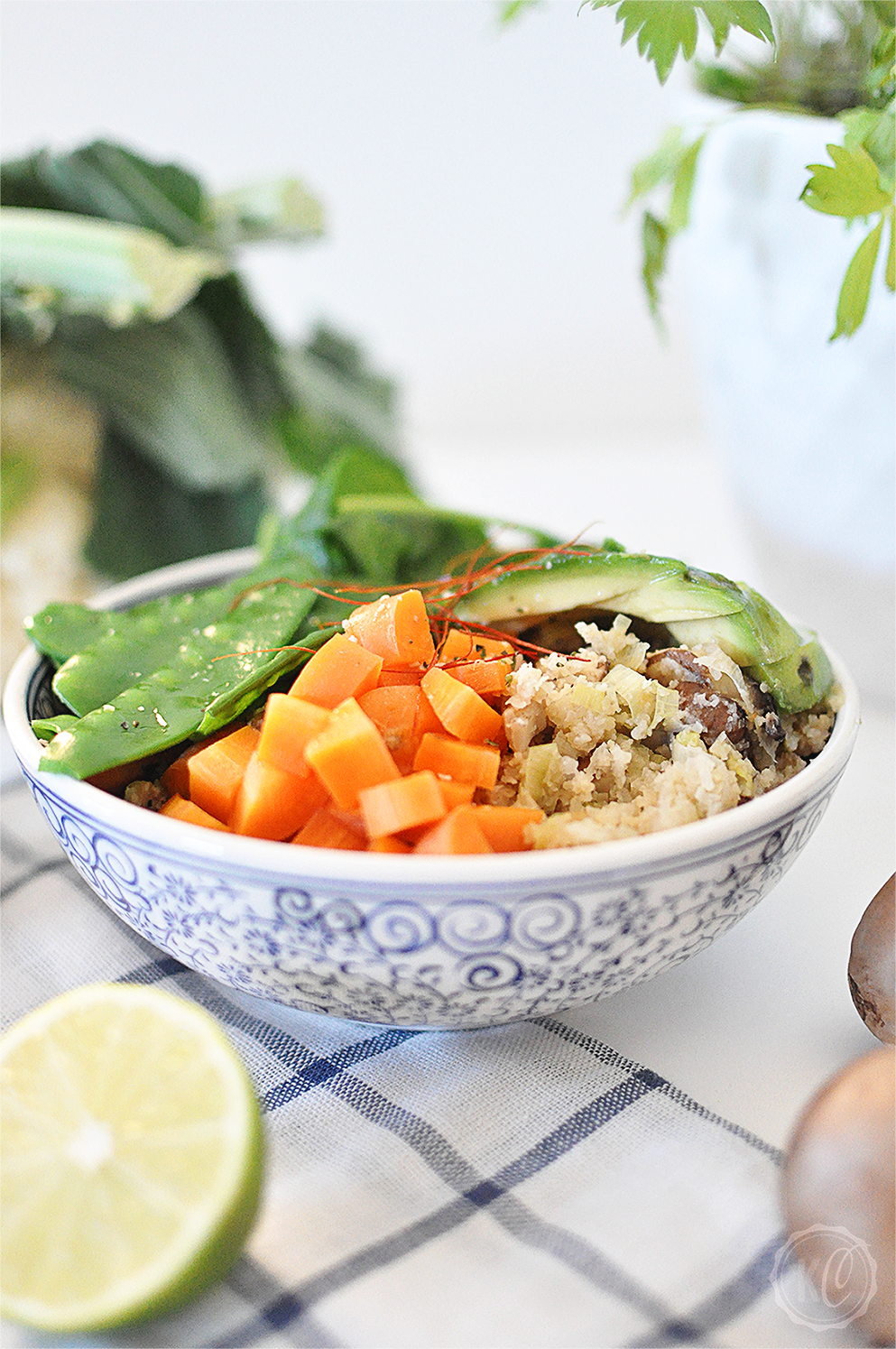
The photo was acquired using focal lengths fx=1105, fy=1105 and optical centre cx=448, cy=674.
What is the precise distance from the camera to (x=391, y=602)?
39.2 inches

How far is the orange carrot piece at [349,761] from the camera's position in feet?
2.72

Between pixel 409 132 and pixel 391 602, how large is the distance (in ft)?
7.14

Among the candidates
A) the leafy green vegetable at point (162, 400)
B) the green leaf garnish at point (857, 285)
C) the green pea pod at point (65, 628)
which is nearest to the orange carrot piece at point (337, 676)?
the green pea pod at point (65, 628)

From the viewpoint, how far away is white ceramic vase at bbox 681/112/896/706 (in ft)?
4.23

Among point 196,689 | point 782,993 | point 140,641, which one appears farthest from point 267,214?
point 782,993

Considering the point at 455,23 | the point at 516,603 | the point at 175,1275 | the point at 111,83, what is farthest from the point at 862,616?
the point at 111,83

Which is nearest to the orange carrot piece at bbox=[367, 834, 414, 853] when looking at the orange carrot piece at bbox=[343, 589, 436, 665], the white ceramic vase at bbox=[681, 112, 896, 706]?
the orange carrot piece at bbox=[343, 589, 436, 665]

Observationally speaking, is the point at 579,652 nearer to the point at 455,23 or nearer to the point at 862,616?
the point at 862,616

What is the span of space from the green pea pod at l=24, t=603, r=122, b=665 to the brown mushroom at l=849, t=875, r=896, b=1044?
0.79 metres

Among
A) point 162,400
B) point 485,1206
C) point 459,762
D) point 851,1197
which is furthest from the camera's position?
point 162,400

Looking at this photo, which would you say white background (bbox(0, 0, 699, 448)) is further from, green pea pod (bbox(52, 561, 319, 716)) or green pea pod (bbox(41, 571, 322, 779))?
green pea pod (bbox(41, 571, 322, 779))

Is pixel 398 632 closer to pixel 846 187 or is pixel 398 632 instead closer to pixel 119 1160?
pixel 119 1160

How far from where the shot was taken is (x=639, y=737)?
94cm

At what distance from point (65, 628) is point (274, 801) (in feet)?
1.40
